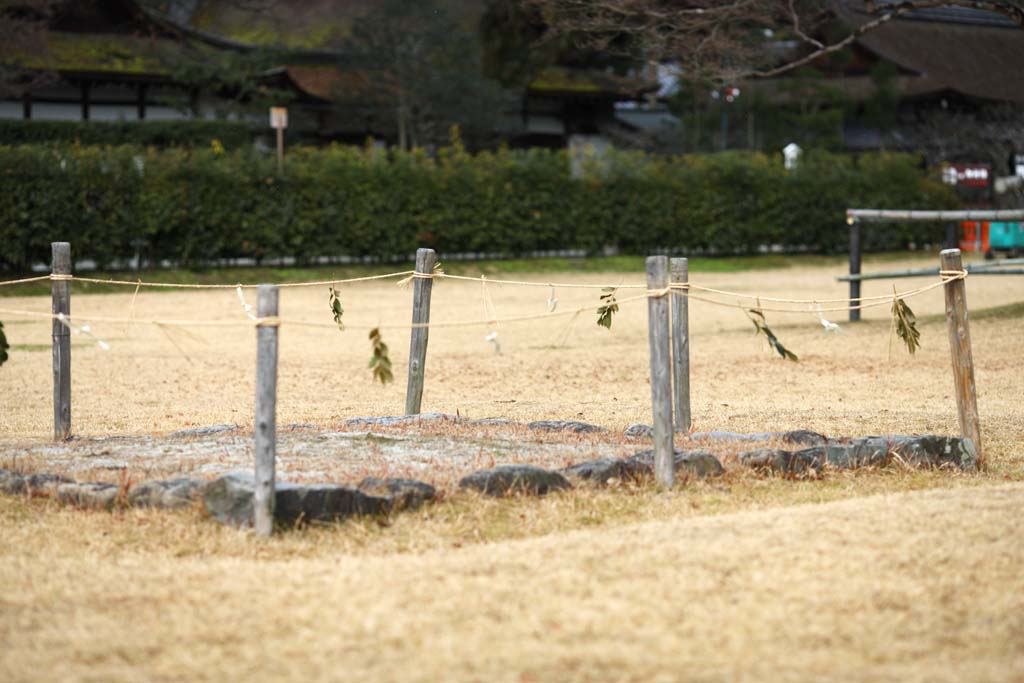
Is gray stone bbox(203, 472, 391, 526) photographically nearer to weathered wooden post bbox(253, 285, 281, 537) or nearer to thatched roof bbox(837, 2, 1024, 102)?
weathered wooden post bbox(253, 285, 281, 537)

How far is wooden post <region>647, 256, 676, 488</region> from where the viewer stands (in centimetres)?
483

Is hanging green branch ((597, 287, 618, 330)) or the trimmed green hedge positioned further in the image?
the trimmed green hedge

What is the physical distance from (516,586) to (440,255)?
60.3ft

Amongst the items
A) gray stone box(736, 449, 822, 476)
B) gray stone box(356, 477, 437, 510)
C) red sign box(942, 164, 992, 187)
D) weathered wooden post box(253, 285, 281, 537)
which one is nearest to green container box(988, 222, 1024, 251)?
red sign box(942, 164, 992, 187)

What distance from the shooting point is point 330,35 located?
97.8 ft

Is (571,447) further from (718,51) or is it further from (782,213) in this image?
(782,213)

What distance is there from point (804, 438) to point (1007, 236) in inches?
579

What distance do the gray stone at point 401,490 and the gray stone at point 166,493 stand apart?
2.19 ft

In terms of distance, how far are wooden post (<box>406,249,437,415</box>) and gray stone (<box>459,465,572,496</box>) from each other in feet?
6.34

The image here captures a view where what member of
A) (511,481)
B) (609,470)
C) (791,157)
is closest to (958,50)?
(791,157)

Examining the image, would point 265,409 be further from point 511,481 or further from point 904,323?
point 904,323

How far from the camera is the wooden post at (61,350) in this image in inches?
239

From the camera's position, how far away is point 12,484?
4.93 meters

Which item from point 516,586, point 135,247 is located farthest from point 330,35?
point 516,586
